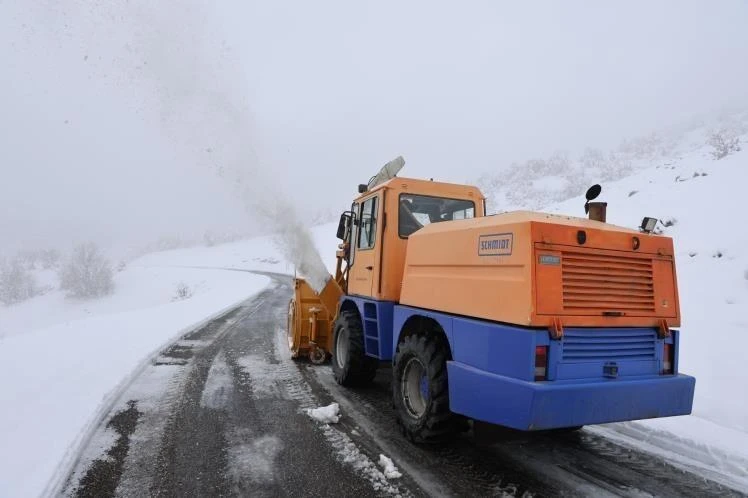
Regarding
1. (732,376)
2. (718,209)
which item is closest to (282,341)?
(732,376)

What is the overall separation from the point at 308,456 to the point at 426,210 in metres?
3.12

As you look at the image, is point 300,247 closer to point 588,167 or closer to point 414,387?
point 414,387

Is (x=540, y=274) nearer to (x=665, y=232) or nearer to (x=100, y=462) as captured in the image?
(x=100, y=462)

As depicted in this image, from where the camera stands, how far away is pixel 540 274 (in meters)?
3.19

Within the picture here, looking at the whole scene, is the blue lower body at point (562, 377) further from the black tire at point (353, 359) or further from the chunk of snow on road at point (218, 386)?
the chunk of snow on road at point (218, 386)

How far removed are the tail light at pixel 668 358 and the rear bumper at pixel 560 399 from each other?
80mm

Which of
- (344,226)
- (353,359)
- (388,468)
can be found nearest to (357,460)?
(388,468)

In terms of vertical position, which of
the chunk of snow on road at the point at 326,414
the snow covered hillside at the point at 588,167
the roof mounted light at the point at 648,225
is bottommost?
the chunk of snow on road at the point at 326,414

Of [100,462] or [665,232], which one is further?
[665,232]

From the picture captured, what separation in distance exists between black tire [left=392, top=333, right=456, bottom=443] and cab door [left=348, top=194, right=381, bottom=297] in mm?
1162

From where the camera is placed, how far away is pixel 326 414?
15.6ft

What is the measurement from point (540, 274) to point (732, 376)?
453 centimetres

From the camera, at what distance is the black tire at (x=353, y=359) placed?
5.82 meters

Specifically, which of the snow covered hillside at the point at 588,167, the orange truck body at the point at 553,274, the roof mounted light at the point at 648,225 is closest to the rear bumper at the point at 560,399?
the orange truck body at the point at 553,274
